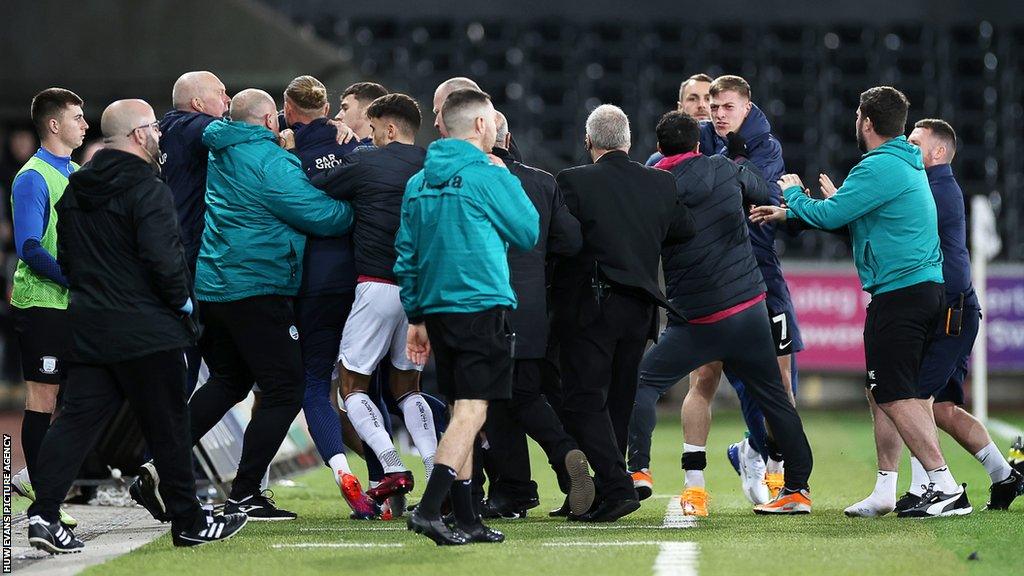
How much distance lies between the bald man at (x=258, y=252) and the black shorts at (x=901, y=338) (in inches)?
104

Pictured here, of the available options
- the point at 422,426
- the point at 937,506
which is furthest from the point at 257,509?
the point at 937,506

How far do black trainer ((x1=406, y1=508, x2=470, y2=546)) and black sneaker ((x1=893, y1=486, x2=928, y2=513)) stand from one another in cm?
253

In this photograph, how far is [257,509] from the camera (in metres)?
7.44

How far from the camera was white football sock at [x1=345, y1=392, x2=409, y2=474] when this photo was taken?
23.9 feet

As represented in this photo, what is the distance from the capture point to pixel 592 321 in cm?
710

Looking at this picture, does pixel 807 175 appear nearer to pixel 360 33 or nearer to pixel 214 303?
pixel 360 33

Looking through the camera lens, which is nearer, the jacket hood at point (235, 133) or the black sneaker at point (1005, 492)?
the jacket hood at point (235, 133)

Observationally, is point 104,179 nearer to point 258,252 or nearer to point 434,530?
point 258,252

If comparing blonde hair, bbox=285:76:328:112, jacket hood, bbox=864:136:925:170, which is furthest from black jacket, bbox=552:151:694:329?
blonde hair, bbox=285:76:328:112

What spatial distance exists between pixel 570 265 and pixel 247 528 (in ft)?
6.50

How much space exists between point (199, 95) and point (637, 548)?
3286 mm

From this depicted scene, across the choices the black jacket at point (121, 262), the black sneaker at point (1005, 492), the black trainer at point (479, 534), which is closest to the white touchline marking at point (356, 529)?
the black trainer at point (479, 534)

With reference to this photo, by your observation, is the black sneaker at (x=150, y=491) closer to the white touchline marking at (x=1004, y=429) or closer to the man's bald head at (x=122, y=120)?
the man's bald head at (x=122, y=120)

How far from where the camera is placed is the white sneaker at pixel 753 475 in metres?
8.23
